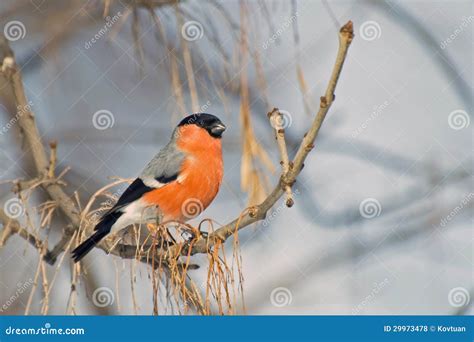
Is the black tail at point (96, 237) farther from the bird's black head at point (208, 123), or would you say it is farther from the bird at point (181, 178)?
the bird's black head at point (208, 123)

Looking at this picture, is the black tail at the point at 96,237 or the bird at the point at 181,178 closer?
the black tail at the point at 96,237

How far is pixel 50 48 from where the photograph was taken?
2076mm

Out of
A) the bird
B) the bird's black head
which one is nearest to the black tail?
the bird

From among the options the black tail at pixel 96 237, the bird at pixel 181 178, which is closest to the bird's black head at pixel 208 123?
the bird at pixel 181 178

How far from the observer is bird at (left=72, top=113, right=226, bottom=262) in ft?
5.95

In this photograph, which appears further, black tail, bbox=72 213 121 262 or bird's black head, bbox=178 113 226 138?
bird's black head, bbox=178 113 226 138

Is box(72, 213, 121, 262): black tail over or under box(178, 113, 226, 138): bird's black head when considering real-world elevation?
under

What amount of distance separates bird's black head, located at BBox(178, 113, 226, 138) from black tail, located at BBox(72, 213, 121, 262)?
0.45 meters

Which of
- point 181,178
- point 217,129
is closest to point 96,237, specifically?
point 181,178

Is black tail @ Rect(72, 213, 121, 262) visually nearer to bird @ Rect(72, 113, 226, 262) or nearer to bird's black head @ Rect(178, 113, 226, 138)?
bird @ Rect(72, 113, 226, 262)

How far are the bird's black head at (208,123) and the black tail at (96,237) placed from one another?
0.45 m

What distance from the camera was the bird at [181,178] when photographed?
5.95 feet

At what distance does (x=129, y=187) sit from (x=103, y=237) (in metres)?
0.17
